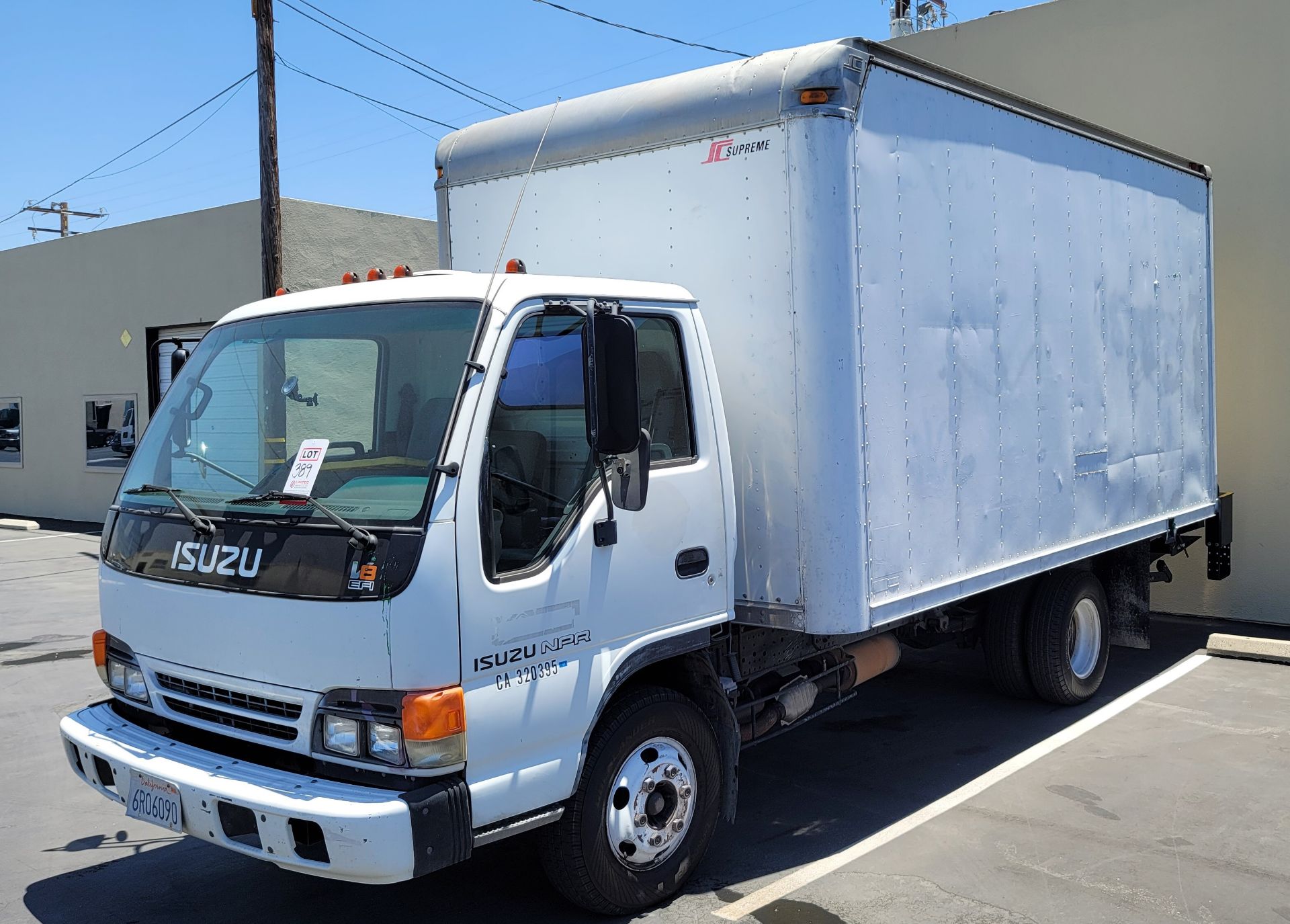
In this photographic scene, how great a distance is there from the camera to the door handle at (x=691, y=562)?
452 centimetres

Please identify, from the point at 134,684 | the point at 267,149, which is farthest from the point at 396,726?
the point at 267,149

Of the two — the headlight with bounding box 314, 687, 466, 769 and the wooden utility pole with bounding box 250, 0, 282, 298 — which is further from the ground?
the wooden utility pole with bounding box 250, 0, 282, 298

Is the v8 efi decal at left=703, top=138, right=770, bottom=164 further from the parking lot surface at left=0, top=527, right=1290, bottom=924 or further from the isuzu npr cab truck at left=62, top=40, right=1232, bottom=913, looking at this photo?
the parking lot surface at left=0, top=527, right=1290, bottom=924

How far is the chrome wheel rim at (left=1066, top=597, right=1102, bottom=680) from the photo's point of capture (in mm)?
7609

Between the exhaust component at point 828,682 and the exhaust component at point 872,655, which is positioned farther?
the exhaust component at point 872,655

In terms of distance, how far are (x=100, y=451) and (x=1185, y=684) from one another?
60.8 ft

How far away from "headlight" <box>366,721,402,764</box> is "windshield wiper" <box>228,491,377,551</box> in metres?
0.57

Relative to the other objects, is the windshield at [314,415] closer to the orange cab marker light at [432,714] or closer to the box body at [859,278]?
the orange cab marker light at [432,714]

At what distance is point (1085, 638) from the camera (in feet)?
25.2

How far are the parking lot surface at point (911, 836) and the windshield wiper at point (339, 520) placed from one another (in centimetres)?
176

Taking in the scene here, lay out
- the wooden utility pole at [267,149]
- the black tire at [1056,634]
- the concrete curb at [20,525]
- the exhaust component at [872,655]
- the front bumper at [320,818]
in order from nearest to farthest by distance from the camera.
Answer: the front bumper at [320,818]
the exhaust component at [872,655]
the black tire at [1056,634]
the wooden utility pole at [267,149]
the concrete curb at [20,525]

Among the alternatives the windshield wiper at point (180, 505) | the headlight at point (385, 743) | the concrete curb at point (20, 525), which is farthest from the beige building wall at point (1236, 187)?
the concrete curb at point (20, 525)

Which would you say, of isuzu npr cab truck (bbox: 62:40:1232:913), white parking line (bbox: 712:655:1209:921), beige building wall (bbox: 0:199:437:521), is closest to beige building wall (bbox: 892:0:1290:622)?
white parking line (bbox: 712:655:1209:921)

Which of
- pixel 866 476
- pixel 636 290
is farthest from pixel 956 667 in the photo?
pixel 636 290
